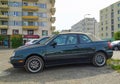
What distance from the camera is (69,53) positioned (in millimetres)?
7488

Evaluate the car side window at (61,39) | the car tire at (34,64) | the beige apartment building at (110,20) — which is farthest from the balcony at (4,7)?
the car tire at (34,64)

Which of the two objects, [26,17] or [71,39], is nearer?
[71,39]

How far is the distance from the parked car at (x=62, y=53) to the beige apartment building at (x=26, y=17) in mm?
40592

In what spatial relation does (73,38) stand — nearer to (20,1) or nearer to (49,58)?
(49,58)

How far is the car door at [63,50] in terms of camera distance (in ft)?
23.9

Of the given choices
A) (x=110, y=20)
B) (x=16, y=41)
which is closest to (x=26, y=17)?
(x=16, y=41)

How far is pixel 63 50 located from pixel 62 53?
0.13 meters

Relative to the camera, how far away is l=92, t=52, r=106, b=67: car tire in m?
7.99

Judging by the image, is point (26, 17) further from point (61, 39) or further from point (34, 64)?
point (34, 64)

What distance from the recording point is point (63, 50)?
7406 mm

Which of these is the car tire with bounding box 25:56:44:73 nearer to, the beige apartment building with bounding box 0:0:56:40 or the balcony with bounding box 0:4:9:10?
the beige apartment building with bounding box 0:0:56:40

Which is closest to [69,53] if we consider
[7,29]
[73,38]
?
[73,38]

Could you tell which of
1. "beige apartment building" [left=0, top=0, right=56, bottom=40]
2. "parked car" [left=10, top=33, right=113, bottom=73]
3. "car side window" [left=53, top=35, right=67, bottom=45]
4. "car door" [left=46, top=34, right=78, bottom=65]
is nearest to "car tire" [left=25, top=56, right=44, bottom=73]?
"parked car" [left=10, top=33, right=113, bottom=73]

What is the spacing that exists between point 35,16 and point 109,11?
4036 cm
